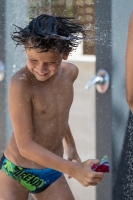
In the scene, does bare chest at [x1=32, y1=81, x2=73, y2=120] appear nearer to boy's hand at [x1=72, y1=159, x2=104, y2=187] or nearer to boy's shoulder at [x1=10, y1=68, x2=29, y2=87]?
boy's shoulder at [x1=10, y1=68, x2=29, y2=87]

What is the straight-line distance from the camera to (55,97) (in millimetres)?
2625

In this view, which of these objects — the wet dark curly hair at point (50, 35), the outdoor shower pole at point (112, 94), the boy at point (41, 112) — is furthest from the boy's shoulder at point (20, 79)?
the outdoor shower pole at point (112, 94)

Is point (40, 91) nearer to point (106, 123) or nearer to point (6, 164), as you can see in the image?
point (6, 164)

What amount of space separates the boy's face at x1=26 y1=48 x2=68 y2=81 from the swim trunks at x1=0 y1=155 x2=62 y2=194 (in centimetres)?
47

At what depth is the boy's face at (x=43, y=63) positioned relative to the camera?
7.88ft

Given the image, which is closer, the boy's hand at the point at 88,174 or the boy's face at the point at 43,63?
the boy's hand at the point at 88,174

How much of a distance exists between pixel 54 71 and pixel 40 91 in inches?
6.2

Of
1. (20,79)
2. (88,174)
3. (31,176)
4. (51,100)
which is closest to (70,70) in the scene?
(51,100)

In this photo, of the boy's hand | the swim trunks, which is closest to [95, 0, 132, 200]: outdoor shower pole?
the swim trunks

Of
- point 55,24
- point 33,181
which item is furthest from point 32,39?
point 33,181

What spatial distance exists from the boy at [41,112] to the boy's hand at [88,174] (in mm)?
18

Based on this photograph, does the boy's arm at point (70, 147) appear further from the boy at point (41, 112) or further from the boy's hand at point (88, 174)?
the boy's hand at point (88, 174)

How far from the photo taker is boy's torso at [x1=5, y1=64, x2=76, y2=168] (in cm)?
258

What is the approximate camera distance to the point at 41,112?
259 cm
